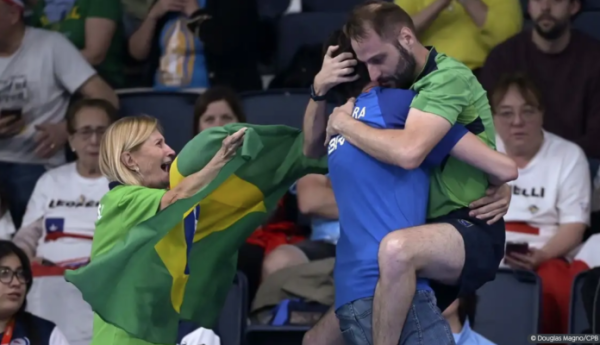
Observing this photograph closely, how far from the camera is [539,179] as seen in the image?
5.68 meters

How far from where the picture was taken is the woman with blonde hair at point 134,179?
402cm

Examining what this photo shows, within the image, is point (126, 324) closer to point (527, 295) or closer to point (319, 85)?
point (319, 85)

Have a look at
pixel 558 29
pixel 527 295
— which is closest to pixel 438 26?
pixel 558 29

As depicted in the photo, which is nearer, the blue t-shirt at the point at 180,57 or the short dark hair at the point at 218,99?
the short dark hair at the point at 218,99

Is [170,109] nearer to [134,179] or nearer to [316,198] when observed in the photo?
[316,198]

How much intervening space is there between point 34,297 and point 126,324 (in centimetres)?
162

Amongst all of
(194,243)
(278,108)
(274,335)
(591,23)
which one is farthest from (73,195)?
(591,23)

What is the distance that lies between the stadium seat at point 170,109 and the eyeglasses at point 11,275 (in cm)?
137

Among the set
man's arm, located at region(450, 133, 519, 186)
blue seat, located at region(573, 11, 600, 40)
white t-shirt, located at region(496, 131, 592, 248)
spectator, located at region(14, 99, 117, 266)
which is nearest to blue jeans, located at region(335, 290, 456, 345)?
man's arm, located at region(450, 133, 519, 186)

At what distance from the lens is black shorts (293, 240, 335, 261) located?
5496 mm

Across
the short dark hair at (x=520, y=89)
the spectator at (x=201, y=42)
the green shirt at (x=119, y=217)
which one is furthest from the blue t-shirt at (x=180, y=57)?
the green shirt at (x=119, y=217)

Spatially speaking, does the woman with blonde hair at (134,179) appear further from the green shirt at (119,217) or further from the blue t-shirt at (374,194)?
the blue t-shirt at (374,194)

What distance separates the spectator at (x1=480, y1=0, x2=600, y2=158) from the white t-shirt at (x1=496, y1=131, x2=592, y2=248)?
1.39ft

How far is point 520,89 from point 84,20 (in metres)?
2.58
